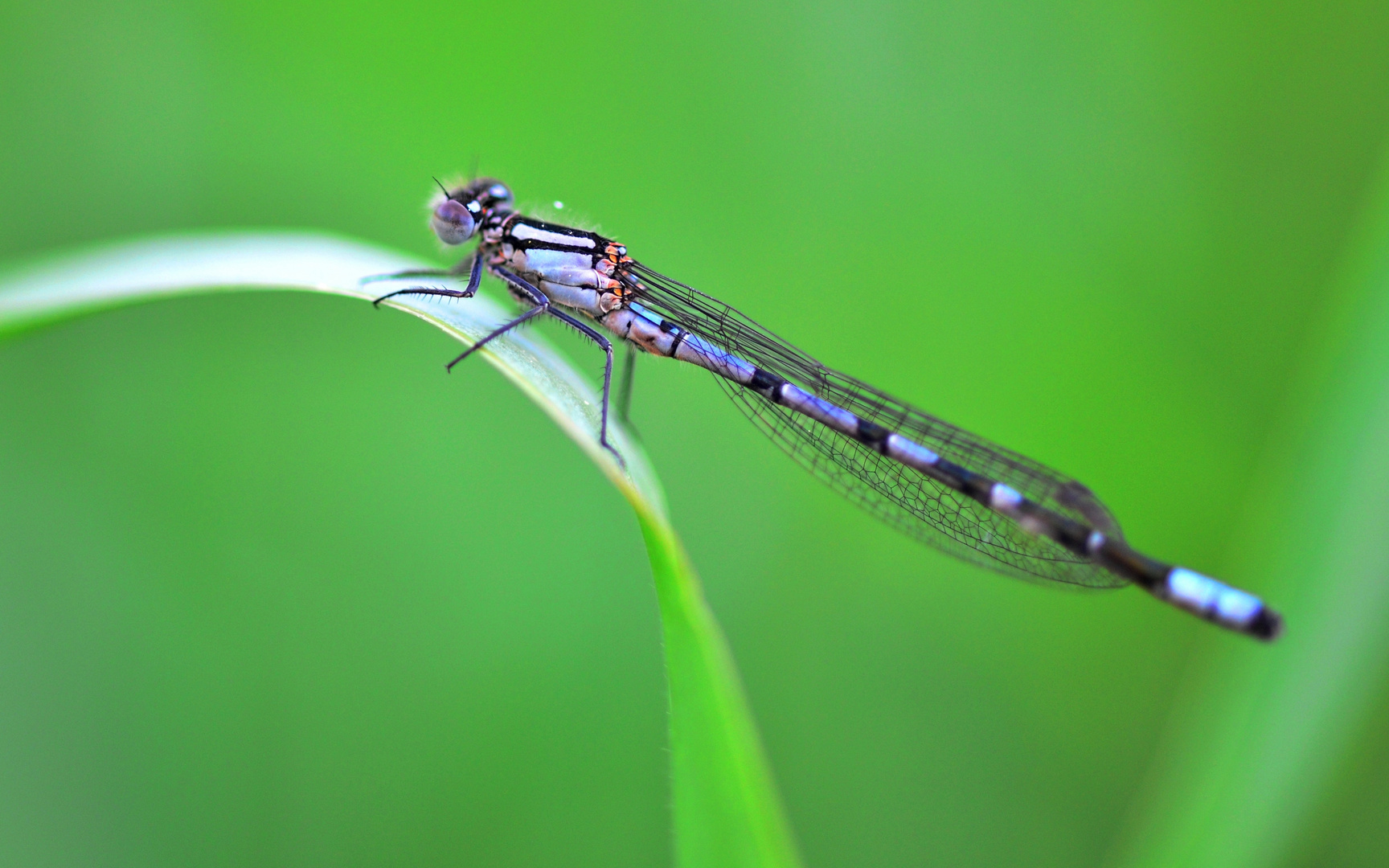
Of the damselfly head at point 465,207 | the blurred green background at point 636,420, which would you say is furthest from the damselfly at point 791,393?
the blurred green background at point 636,420

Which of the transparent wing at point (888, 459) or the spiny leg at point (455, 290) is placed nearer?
the spiny leg at point (455, 290)

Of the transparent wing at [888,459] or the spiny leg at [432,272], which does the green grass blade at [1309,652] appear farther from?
the spiny leg at [432,272]

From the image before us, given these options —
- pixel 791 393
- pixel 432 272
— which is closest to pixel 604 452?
pixel 432 272

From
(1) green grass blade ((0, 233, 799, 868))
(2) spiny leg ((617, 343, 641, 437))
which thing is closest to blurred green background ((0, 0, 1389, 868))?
(2) spiny leg ((617, 343, 641, 437))

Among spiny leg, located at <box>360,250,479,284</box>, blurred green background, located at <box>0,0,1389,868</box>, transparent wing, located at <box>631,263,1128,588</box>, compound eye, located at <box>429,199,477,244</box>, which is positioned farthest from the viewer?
compound eye, located at <box>429,199,477,244</box>

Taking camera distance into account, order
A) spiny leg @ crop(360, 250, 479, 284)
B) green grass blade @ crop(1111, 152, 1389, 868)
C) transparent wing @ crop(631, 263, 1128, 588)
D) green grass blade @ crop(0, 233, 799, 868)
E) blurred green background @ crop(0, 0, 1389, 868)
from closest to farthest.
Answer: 1. green grass blade @ crop(0, 233, 799, 868)
2. green grass blade @ crop(1111, 152, 1389, 868)
3. spiny leg @ crop(360, 250, 479, 284)
4. transparent wing @ crop(631, 263, 1128, 588)
5. blurred green background @ crop(0, 0, 1389, 868)

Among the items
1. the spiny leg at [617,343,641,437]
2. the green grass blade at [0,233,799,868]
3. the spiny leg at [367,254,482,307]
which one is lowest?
the green grass blade at [0,233,799,868]

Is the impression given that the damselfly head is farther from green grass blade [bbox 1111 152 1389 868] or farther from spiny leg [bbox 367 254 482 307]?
green grass blade [bbox 1111 152 1389 868]

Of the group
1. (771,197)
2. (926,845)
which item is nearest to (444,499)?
(771,197)
